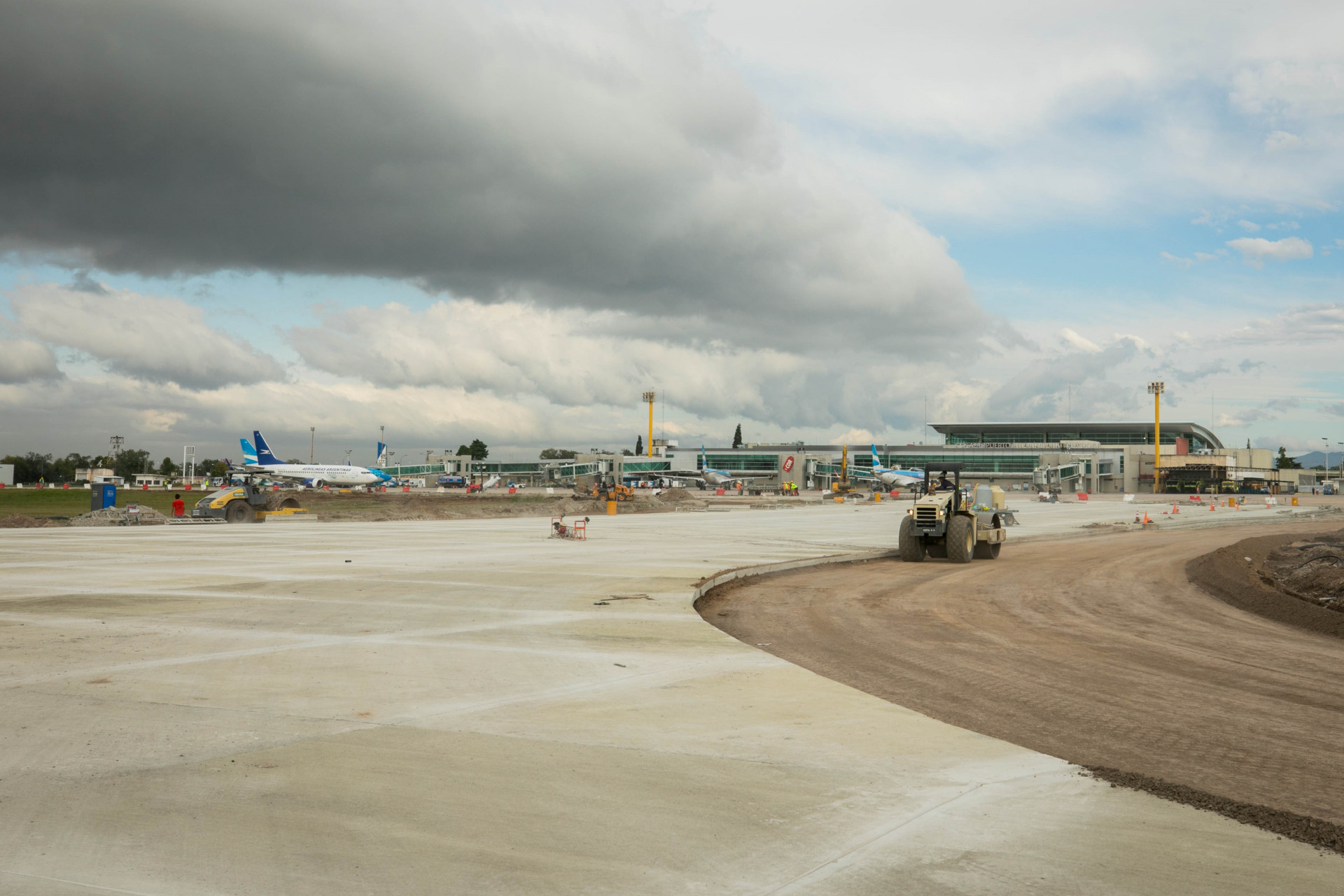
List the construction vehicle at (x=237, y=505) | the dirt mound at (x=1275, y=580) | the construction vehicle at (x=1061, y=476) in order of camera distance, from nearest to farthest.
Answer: the dirt mound at (x=1275, y=580)
the construction vehicle at (x=237, y=505)
the construction vehicle at (x=1061, y=476)

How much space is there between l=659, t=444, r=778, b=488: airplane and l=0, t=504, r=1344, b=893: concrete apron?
109 meters

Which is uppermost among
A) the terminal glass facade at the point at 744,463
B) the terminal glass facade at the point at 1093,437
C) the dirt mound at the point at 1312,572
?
the terminal glass facade at the point at 1093,437

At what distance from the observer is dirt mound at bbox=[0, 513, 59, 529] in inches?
1480

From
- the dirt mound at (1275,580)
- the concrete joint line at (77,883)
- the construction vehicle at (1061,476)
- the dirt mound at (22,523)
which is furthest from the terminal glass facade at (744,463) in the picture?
the concrete joint line at (77,883)

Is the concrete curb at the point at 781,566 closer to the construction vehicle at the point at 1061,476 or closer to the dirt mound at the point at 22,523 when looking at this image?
the dirt mound at the point at 22,523

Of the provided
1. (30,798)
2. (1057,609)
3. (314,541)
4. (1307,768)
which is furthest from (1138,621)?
(314,541)

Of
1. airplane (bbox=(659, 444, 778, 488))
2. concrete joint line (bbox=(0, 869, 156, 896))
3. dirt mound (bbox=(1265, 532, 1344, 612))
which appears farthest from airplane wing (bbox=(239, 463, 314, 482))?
concrete joint line (bbox=(0, 869, 156, 896))

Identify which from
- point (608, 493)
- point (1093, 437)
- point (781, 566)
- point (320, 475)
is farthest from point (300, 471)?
point (1093, 437)

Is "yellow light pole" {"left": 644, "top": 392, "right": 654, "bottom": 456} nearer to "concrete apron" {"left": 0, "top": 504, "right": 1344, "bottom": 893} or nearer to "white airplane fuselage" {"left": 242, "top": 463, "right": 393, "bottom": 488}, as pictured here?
"white airplane fuselage" {"left": 242, "top": 463, "right": 393, "bottom": 488}

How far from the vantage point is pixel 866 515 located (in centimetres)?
5462

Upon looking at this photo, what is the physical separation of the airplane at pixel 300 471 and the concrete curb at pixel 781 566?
82.2 m

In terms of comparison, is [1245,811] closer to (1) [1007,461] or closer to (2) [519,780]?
(2) [519,780]

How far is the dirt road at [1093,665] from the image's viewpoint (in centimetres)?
702

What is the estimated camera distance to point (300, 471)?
320 feet
